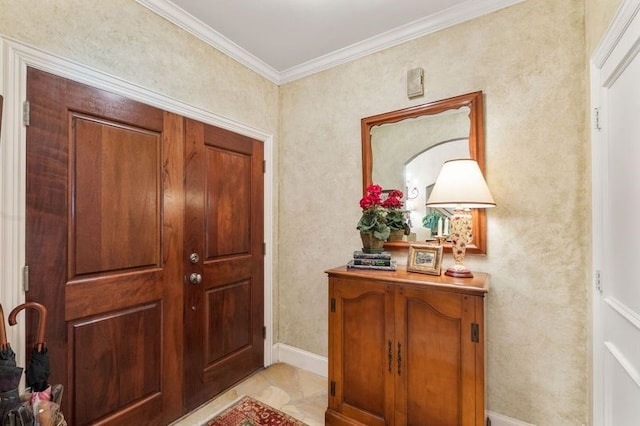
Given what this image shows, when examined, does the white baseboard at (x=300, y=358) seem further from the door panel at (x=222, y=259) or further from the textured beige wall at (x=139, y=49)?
the textured beige wall at (x=139, y=49)

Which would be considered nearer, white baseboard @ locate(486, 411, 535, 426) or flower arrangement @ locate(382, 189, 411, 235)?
white baseboard @ locate(486, 411, 535, 426)

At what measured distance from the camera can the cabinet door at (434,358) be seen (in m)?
1.44

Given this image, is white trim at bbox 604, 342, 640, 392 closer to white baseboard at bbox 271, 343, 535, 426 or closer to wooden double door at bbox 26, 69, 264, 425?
white baseboard at bbox 271, 343, 535, 426

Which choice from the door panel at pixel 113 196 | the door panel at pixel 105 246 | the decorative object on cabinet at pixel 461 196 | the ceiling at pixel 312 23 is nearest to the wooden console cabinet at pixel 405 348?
the decorative object on cabinet at pixel 461 196

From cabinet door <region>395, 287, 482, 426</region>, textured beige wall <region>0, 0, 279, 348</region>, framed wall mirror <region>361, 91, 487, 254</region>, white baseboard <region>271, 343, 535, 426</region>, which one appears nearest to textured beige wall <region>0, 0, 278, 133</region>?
textured beige wall <region>0, 0, 279, 348</region>

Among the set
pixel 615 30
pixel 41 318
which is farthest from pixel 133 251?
pixel 615 30

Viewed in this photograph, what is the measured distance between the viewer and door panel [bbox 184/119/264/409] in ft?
6.68

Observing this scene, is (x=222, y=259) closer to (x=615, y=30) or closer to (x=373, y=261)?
(x=373, y=261)

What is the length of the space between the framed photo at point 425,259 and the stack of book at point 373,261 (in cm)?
12

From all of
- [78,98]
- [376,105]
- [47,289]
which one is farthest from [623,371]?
[78,98]

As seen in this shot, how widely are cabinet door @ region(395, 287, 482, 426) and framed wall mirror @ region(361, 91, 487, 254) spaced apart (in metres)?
0.52

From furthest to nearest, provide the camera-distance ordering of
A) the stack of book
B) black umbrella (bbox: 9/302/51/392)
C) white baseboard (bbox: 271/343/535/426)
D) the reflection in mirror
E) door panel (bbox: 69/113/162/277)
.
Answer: white baseboard (bbox: 271/343/535/426) < the reflection in mirror < the stack of book < door panel (bbox: 69/113/162/277) < black umbrella (bbox: 9/302/51/392)

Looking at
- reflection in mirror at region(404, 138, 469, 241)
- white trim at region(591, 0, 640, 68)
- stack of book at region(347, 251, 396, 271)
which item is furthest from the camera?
reflection in mirror at region(404, 138, 469, 241)

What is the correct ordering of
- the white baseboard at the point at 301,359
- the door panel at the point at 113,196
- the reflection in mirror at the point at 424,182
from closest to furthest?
the door panel at the point at 113,196 < the reflection in mirror at the point at 424,182 < the white baseboard at the point at 301,359
